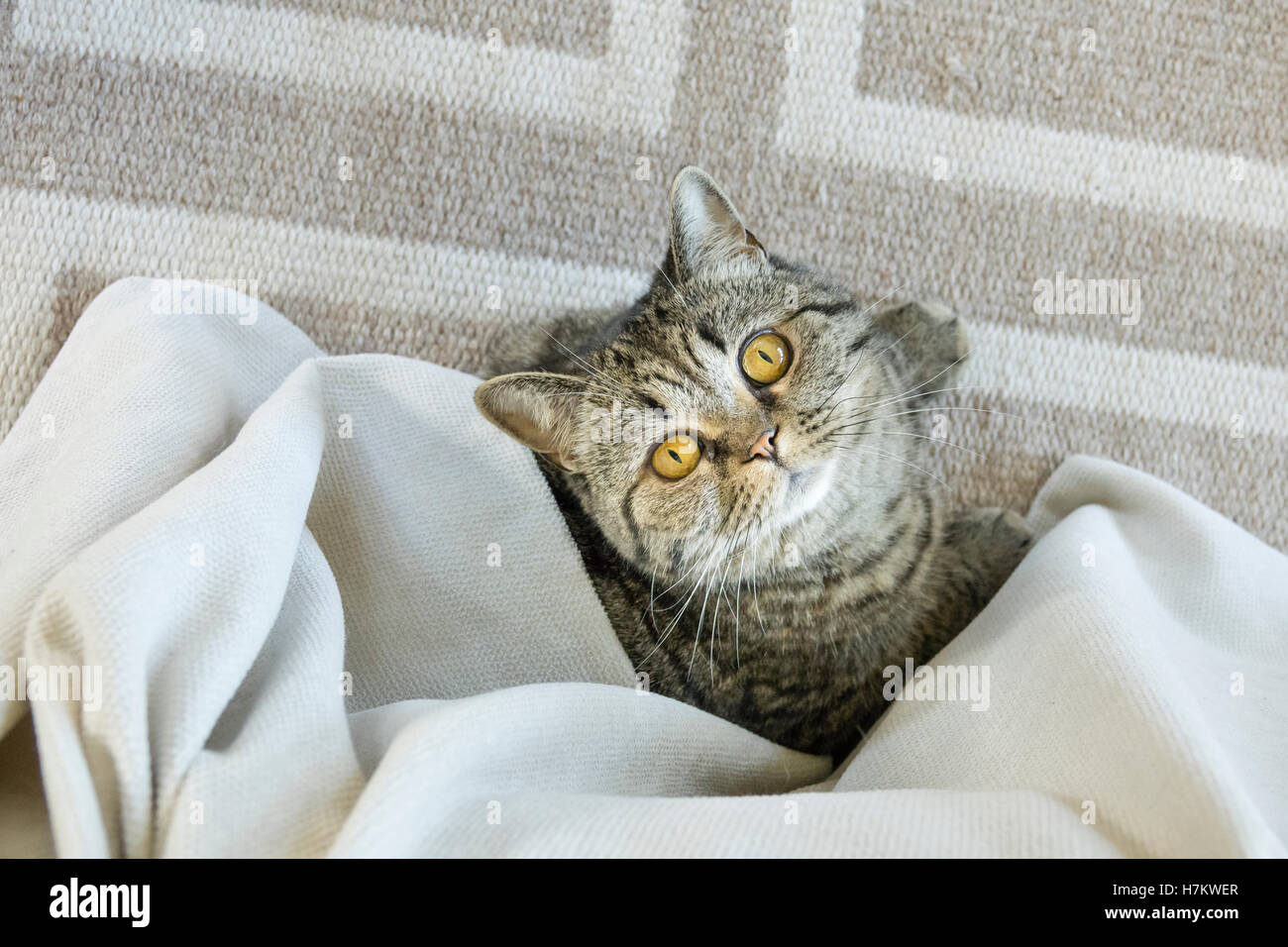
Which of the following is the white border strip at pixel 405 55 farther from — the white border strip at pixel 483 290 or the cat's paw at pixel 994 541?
the cat's paw at pixel 994 541

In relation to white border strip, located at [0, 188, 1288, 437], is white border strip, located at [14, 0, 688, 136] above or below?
above

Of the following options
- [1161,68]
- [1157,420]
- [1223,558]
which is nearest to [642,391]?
[1223,558]

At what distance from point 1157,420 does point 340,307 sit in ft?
4.80

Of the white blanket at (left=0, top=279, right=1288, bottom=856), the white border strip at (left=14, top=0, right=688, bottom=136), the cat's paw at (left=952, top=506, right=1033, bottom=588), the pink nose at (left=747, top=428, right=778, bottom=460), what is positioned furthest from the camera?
the white border strip at (left=14, top=0, right=688, bottom=136)

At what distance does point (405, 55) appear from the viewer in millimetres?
1631

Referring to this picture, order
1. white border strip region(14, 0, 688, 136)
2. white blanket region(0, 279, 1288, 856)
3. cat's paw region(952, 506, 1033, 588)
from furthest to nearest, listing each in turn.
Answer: white border strip region(14, 0, 688, 136) < cat's paw region(952, 506, 1033, 588) < white blanket region(0, 279, 1288, 856)

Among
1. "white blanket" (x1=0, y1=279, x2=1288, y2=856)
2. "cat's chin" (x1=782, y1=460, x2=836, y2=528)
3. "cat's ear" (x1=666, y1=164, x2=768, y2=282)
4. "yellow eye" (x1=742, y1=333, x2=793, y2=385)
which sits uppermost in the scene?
"cat's ear" (x1=666, y1=164, x2=768, y2=282)

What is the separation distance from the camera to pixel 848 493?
1.24 m

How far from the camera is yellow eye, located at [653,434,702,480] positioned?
1162 millimetres

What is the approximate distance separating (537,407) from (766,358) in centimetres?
31

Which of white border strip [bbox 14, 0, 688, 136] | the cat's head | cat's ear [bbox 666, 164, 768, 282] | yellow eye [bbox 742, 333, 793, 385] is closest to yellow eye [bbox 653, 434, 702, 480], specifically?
the cat's head

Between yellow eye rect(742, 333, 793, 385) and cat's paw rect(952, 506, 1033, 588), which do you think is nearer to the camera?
yellow eye rect(742, 333, 793, 385)

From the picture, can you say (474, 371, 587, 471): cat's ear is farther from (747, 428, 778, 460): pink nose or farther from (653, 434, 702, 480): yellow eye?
(747, 428, 778, 460): pink nose

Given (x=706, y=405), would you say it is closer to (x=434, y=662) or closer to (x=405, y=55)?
(x=434, y=662)
